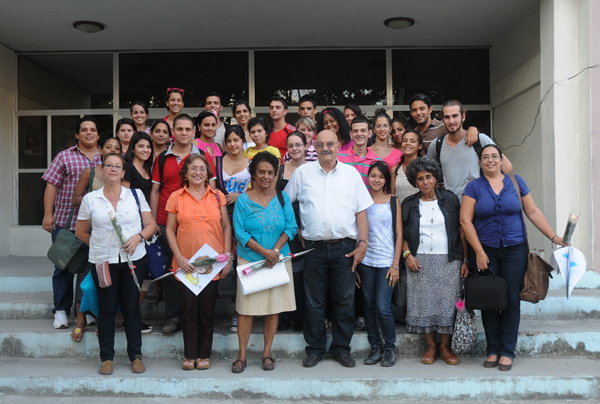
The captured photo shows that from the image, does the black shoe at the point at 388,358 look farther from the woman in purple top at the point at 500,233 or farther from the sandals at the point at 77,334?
the sandals at the point at 77,334

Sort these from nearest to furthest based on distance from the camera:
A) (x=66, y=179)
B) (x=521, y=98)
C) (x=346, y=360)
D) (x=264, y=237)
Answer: (x=264, y=237)
(x=346, y=360)
(x=66, y=179)
(x=521, y=98)

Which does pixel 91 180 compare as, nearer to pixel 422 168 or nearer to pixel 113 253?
pixel 113 253

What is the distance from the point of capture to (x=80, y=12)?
6812mm

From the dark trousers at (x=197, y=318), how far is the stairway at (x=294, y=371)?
0.61ft

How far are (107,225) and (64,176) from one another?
132 cm

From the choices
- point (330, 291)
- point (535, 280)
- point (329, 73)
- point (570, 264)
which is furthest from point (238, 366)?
point (329, 73)

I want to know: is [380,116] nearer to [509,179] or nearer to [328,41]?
[509,179]

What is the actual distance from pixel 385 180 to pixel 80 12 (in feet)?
17.1

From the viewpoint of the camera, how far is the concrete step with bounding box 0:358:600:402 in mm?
3732

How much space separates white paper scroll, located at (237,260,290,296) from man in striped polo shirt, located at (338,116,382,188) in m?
1.18

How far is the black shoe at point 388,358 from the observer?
4016 mm

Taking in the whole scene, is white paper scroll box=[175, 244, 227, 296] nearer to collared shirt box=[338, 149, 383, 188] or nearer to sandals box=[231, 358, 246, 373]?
sandals box=[231, 358, 246, 373]

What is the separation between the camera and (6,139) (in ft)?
27.3

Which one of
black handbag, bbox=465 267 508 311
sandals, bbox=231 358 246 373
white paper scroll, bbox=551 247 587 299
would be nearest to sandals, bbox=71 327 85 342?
sandals, bbox=231 358 246 373
